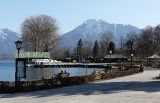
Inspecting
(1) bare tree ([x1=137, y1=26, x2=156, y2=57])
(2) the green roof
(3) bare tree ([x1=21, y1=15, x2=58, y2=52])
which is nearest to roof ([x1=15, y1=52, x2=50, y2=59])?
(2) the green roof

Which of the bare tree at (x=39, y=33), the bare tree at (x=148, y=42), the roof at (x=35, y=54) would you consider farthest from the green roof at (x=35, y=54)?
the bare tree at (x=148, y=42)

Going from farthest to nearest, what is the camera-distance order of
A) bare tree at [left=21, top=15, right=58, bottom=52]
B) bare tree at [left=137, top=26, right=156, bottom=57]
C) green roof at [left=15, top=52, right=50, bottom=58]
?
1. bare tree at [left=137, top=26, right=156, bottom=57]
2. bare tree at [left=21, top=15, right=58, bottom=52]
3. green roof at [left=15, top=52, right=50, bottom=58]

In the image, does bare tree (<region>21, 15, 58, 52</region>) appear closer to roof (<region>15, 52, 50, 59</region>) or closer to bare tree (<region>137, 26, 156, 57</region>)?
roof (<region>15, 52, 50, 59</region>)

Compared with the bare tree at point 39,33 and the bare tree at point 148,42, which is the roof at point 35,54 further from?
the bare tree at point 148,42

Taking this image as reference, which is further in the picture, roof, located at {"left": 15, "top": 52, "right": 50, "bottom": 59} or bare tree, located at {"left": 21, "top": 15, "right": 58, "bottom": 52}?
bare tree, located at {"left": 21, "top": 15, "right": 58, "bottom": 52}

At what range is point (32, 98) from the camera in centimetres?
2756

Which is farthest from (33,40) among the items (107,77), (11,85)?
(11,85)

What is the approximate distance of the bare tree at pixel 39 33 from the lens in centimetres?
15550

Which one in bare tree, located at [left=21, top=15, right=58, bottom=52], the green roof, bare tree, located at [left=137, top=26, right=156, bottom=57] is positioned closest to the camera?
the green roof

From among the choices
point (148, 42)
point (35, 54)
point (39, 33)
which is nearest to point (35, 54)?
point (35, 54)

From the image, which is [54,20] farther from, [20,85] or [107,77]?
[20,85]

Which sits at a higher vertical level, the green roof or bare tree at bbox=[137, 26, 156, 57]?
bare tree at bbox=[137, 26, 156, 57]

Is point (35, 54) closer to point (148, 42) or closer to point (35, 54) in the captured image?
point (35, 54)

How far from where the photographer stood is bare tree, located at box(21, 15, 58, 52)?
510 feet
